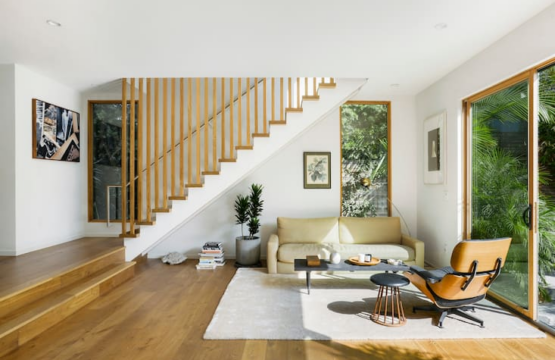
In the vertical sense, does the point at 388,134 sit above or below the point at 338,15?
below

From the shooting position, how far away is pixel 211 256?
207 inches

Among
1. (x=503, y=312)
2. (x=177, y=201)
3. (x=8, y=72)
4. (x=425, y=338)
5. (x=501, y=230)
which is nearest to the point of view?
(x=425, y=338)

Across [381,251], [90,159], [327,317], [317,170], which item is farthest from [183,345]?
[90,159]

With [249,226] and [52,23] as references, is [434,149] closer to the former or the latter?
[249,226]

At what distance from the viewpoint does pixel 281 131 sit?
478cm

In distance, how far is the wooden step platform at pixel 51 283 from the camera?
276 cm

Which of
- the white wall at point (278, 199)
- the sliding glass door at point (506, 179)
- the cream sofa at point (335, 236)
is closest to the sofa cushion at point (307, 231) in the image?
the cream sofa at point (335, 236)

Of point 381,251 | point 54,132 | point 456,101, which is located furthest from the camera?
point 54,132

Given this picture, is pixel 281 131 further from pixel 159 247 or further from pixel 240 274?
pixel 159 247

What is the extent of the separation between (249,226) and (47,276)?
2807mm

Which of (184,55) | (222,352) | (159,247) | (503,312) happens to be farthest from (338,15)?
(159,247)

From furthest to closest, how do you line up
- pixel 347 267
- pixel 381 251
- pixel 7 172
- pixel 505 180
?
pixel 381 251 < pixel 7 172 < pixel 347 267 < pixel 505 180

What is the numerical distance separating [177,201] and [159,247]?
4.86 ft

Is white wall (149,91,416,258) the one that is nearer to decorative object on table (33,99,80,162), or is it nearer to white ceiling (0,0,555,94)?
white ceiling (0,0,555,94)
